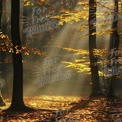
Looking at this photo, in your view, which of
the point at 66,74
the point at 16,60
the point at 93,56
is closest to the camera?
the point at 16,60

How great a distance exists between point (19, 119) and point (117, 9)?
30.9 ft

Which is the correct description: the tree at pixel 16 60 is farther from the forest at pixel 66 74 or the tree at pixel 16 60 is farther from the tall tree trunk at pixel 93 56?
the tall tree trunk at pixel 93 56

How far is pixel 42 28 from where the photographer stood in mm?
49281

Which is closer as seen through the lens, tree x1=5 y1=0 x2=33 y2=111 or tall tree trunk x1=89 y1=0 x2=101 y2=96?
tree x1=5 y1=0 x2=33 y2=111

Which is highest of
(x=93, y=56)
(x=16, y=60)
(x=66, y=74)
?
(x=16, y=60)

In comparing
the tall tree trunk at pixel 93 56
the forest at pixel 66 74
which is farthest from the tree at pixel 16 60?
the tall tree trunk at pixel 93 56

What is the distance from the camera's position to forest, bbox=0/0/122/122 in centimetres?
1249

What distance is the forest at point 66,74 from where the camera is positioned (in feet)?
41.0

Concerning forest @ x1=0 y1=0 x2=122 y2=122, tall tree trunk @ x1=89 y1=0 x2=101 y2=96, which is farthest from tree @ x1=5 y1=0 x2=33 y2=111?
tall tree trunk @ x1=89 y1=0 x2=101 y2=96

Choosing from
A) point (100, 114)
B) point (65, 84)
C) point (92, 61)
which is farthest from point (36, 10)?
point (100, 114)

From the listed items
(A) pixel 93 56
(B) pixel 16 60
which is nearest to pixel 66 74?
(A) pixel 93 56

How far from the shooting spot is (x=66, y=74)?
36.0 m

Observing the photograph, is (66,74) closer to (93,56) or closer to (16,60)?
(93,56)

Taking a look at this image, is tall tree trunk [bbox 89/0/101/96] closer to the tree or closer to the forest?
the forest
